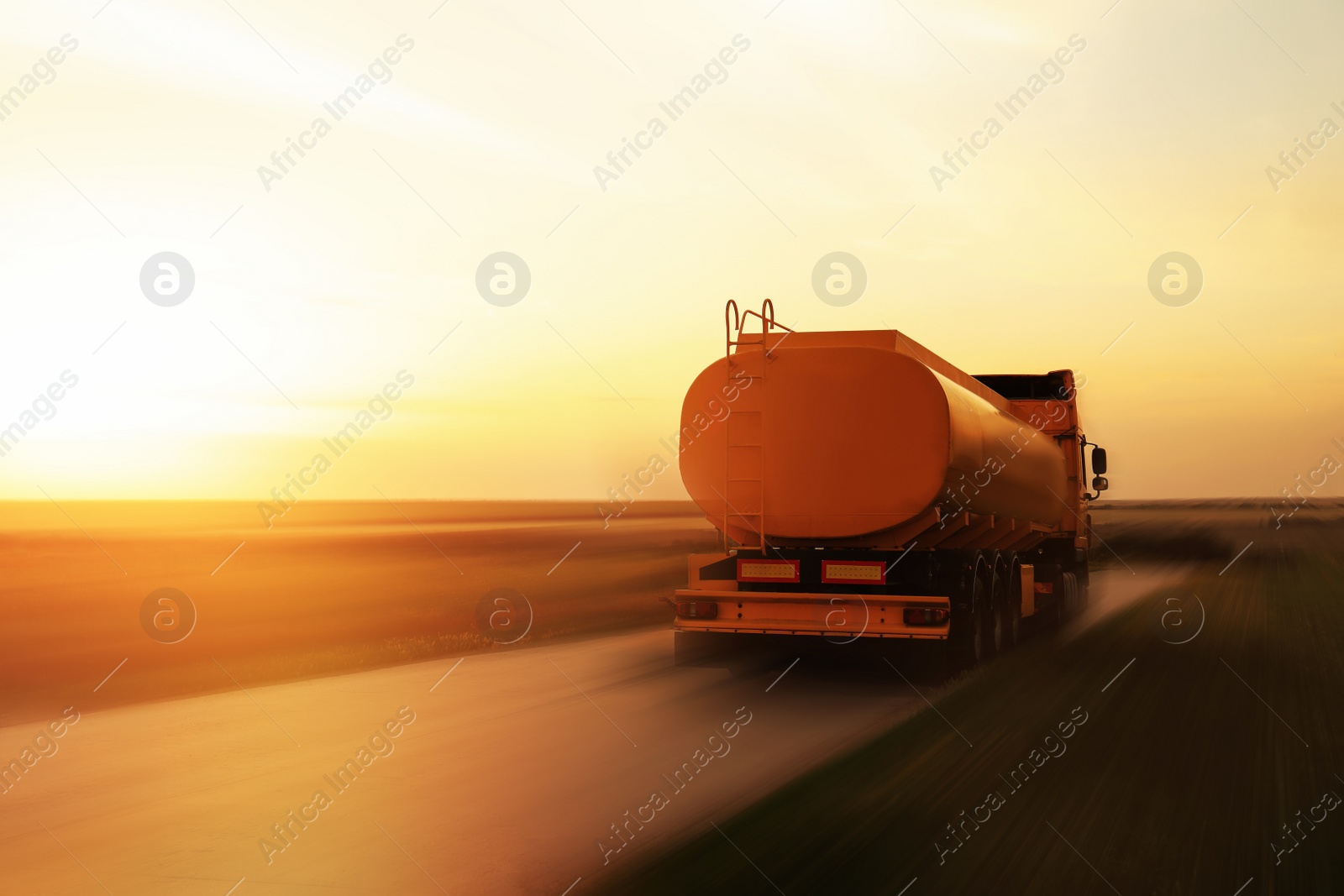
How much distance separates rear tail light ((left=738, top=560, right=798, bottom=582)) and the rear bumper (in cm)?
17

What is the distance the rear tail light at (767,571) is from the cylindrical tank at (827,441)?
0.30 m

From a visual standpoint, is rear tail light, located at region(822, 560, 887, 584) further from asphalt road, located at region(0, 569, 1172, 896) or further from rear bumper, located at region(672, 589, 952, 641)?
asphalt road, located at region(0, 569, 1172, 896)

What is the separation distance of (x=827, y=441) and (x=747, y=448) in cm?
83

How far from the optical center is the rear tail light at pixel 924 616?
31.9 feet

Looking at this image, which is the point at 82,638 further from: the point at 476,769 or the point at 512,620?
the point at 476,769

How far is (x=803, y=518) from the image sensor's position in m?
10.4

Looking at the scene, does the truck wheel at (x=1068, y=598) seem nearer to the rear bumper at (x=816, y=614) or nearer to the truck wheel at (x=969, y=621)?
the truck wheel at (x=969, y=621)

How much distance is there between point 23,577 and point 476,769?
2904 centimetres

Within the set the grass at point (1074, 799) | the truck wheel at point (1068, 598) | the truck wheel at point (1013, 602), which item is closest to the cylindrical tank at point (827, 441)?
the grass at point (1074, 799)

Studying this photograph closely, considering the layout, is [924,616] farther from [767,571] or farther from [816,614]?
[767,571]

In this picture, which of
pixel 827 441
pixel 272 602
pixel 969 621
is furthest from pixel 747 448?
pixel 272 602

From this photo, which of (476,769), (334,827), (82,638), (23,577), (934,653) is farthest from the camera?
(23,577)

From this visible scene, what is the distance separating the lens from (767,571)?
10.5 meters

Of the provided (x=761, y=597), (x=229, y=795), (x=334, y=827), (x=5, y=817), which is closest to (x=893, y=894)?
(x=334, y=827)
